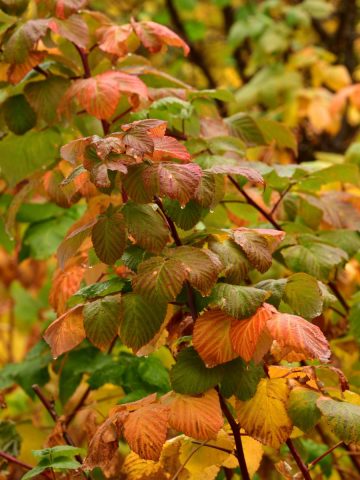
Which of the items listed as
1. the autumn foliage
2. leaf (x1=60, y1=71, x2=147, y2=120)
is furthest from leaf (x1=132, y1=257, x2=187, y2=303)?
leaf (x1=60, y1=71, x2=147, y2=120)

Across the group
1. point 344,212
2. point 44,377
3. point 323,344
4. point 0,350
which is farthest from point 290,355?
point 0,350

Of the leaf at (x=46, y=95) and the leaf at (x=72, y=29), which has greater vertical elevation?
the leaf at (x=72, y=29)

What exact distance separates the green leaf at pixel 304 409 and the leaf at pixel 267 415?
13 mm

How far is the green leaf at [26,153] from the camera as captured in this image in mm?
1569

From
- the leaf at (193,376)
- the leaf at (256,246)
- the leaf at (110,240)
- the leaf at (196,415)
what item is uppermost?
the leaf at (110,240)

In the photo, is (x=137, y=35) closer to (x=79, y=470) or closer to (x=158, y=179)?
(x=158, y=179)

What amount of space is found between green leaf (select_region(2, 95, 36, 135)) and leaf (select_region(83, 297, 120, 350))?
0.58 m

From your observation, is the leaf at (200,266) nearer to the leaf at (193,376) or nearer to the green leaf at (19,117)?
the leaf at (193,376)

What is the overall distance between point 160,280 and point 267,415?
0.24 metres

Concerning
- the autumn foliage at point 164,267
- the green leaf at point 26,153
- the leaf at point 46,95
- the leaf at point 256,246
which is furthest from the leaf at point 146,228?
the green leaf at point 26,153

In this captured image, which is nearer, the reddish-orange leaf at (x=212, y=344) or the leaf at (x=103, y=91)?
the reddish-orange leaf at (x=212, y=344)

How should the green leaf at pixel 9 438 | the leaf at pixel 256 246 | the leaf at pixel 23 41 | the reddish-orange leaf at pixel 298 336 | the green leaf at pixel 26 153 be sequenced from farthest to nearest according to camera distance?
the green leaf at pixel 26 153 → the green leaf at pixel 9 438 → the leaf at pixel 23 41 → the leaf at pixel 256 246 → the reddish-orange leaf at pixel 298 336

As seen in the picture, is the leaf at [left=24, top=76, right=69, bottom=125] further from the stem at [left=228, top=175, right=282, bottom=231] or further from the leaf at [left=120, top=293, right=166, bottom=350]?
the leaf at [left=120, top=293, right=166, bottom=350]

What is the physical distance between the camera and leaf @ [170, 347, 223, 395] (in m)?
1.00
